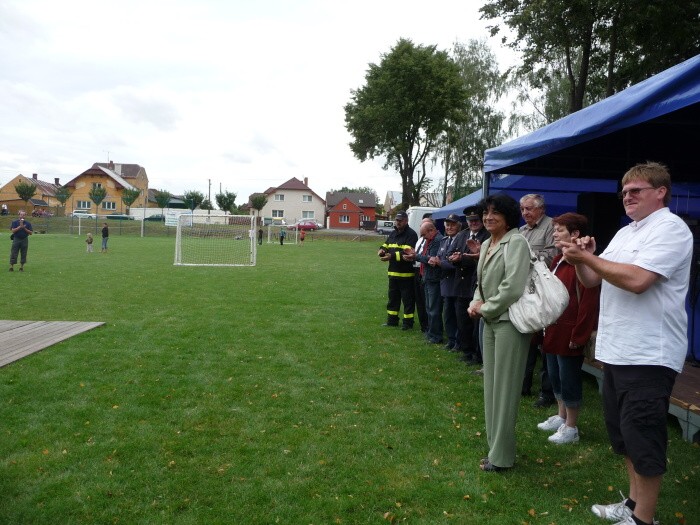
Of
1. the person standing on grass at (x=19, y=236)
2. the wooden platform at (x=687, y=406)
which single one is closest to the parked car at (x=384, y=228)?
the person standing on grass at (x=19, y=236)

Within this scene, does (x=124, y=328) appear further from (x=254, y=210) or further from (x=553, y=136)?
(x=254, y=210)

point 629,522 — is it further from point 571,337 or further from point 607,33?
point 607,33

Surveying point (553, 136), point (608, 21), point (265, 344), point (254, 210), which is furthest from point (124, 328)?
point (254, 210)

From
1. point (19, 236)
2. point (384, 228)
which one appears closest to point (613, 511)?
point (19, 236)

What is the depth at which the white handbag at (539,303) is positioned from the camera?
144 inches

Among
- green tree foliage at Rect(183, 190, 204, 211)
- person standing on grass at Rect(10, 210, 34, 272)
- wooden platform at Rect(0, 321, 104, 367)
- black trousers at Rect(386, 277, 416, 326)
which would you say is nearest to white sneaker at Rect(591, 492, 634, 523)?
black trousers at Rect(386, 277, 416, 326)

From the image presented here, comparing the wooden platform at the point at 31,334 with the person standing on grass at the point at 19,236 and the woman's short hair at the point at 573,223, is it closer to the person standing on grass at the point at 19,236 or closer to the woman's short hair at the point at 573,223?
the woman's short hair at the point at 573,223

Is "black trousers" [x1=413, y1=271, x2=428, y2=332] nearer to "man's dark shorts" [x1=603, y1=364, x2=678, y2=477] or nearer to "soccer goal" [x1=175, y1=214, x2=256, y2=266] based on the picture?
"man's dark shorts" [x1=603, y1=364, x2=678, y2=477]

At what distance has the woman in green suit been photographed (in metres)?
3.73

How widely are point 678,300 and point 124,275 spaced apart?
1601 cm

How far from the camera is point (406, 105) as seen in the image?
36.7 m

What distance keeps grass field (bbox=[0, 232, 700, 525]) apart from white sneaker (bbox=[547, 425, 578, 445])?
3.7 inches

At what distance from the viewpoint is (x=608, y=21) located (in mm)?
20422

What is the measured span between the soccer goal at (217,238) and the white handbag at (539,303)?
22.3m
